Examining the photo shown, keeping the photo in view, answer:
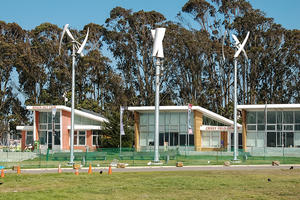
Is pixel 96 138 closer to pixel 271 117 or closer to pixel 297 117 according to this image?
pixel 271 117

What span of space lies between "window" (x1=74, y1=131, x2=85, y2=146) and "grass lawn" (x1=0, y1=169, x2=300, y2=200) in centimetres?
4010

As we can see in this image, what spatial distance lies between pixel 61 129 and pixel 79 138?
4.18 metres

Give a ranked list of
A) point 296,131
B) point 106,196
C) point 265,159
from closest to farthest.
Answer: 1. point 106,196
2. point 265,159
3. point 296,131

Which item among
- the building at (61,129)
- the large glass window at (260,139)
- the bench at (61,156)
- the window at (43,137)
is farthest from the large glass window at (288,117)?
the window at (43,137)

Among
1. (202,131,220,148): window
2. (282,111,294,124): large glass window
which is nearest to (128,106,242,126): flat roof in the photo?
(202,131,220,148): window

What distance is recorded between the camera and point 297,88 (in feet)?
257

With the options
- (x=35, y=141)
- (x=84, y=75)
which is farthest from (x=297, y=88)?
(x=35, y=141)

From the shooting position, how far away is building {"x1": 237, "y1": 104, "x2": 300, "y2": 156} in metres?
56.3

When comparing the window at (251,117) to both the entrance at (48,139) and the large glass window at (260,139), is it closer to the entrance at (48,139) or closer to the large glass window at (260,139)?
the large glass window at (260,139)

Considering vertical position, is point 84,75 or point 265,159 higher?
point 84,75

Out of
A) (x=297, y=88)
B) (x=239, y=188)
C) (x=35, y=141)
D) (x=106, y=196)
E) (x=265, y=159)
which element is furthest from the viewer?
(x=297, y=88)

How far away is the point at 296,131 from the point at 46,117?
31.5 meters

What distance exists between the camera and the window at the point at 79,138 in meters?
67.4

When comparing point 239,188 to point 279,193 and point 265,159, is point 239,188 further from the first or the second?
point 265,159
